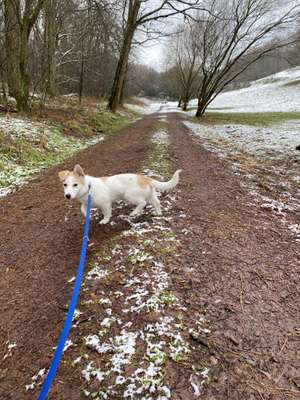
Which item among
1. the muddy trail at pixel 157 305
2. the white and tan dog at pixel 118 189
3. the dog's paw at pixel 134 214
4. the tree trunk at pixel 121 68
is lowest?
the muddy trail at pixel 157 305

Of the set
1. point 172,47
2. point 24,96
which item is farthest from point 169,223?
point 172,47

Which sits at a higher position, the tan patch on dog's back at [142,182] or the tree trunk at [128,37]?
the tree trunk at [128,37]

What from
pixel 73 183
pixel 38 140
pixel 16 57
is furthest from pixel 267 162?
pixel 16 57

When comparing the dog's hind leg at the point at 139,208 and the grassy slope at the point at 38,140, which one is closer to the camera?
the dog's hind leg at the point at 139,208

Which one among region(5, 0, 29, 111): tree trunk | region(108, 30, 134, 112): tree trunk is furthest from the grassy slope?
region(108, 30, 134, 112): tree trunk

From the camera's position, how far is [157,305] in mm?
2551

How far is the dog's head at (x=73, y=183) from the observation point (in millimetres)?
3423

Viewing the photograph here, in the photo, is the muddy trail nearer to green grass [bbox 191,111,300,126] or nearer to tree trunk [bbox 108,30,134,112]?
green grass [bbox 191,111,300,126]

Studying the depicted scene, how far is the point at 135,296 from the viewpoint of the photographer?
2.70m

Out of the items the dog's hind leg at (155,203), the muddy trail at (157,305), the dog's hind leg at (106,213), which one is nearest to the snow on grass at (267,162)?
the muddy trail at (157,305)

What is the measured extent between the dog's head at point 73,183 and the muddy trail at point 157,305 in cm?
86

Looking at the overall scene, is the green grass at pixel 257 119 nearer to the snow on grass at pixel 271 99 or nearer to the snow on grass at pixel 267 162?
the snow on grass at pixel 267 162

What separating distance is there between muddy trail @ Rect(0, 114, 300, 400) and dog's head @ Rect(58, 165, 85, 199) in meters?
0.86

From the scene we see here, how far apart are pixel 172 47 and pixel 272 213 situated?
41304 millimetres
